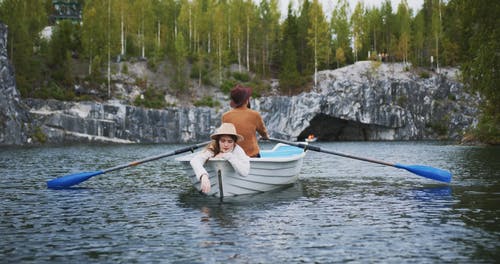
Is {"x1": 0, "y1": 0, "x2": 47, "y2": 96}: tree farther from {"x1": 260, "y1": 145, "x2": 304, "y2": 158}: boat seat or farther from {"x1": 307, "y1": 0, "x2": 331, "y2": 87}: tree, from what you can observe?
{"x1": 260, "y1": 145, "x2": 304, "y2": 158}: boat seat

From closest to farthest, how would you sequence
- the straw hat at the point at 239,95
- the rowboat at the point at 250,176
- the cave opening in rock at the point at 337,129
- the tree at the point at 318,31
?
1. the rowboat at the point at 250,176
2. the straw hat at the point at 239,95
3. the cave opening in rock at the point at 337,129
4. the tree at the point at 318,31

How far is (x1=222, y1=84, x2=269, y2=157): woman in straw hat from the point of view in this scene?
619 inches

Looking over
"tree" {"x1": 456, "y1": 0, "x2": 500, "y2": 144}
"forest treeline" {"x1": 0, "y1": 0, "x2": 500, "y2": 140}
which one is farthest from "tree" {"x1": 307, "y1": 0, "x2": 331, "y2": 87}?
"tree" {"x1": 456, "y1": 0, "x2": 500, "y2": 144}

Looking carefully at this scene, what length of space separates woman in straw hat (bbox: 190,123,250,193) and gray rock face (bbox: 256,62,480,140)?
64.9 meters

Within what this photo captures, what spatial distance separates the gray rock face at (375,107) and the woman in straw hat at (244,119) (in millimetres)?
63445

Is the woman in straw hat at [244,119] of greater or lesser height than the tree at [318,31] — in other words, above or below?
below

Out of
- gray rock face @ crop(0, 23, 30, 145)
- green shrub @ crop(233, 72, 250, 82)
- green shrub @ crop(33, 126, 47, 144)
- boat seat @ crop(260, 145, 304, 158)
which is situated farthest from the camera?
green shrub @ crop(233, 72, 250, 82)

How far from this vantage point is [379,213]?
1266cm

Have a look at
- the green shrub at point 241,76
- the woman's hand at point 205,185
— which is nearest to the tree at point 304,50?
the green shrub at point 241,76

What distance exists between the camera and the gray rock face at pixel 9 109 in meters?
56.8

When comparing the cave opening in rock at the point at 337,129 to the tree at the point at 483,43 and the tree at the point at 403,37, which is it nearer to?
the tree at the point at 403,37

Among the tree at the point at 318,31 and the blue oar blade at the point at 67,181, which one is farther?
the tree at the point at 318,31

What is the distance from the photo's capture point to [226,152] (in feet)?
47.1

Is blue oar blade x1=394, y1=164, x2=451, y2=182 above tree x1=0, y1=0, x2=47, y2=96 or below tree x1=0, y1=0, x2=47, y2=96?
below
